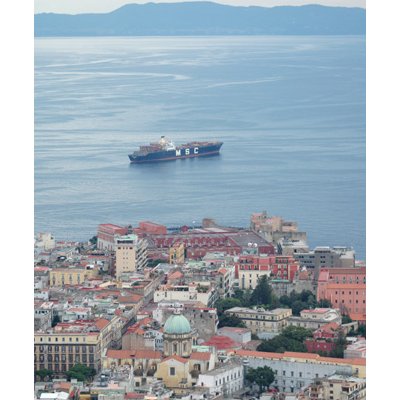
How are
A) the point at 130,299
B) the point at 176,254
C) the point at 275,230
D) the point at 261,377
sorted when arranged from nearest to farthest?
the point at 261,377 < the point at 130,299 < the point at 176,254 < the point at 275,230

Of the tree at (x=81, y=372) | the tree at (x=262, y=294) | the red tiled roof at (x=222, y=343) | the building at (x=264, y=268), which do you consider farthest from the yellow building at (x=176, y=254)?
the tree at (x=81, y=372)

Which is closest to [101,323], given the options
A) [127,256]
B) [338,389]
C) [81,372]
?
[81,372]

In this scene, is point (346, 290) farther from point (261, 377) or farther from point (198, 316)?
point (261, 377)

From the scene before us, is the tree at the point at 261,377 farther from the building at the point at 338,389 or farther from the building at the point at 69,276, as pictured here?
the building at the point at 69,276

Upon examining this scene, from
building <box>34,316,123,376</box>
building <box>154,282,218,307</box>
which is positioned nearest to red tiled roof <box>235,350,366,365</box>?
building <box>34,316,123,376</box>

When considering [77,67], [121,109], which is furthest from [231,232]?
[77,67]
